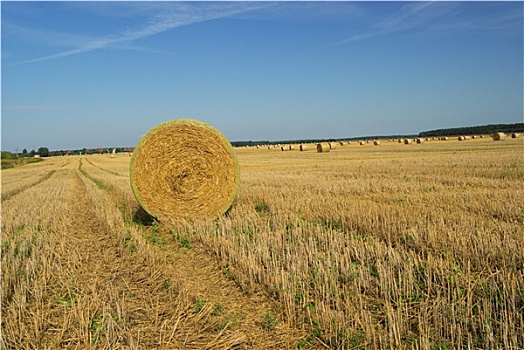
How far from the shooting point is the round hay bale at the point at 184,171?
880cm

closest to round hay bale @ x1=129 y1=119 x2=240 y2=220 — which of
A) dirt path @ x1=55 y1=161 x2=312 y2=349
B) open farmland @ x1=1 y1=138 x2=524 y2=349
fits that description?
open farmland @ x1=1 y1=138 x2=524 y2=349

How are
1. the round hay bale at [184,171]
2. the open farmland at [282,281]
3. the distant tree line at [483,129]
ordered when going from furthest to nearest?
the distant tree line at [483,129] → the round hay bale at [184,171] → the open farmland at [282,281]

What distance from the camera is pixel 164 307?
4207 mm

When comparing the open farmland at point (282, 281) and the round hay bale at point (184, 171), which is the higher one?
the round hay bale at point (184, 171)

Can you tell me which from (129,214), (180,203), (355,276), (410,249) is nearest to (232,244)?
(355,276)

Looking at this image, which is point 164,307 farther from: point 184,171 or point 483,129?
point 483,129

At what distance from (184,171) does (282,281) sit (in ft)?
17.1

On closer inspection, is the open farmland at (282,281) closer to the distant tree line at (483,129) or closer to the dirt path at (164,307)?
the dirt path at (164,307)

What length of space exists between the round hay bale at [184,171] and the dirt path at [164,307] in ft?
8.21

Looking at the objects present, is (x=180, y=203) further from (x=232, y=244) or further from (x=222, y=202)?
(x=232, y=244)

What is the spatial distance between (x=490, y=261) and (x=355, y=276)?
5.36 feet

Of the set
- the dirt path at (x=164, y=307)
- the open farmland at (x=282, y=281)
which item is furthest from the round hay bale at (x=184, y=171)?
the dirt path at (x=164, y=307)

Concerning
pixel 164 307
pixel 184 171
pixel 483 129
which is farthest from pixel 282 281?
pixel 483 129

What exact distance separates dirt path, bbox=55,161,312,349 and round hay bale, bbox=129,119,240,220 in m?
2.50
